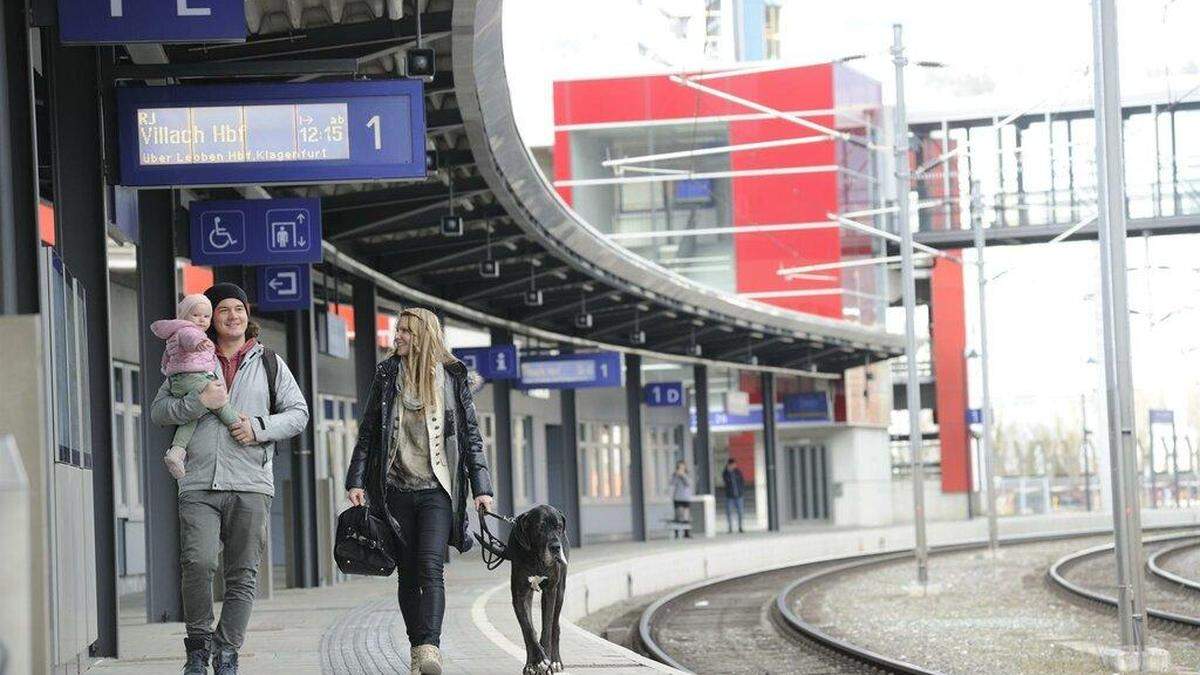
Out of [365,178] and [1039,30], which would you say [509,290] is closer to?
[365,178]

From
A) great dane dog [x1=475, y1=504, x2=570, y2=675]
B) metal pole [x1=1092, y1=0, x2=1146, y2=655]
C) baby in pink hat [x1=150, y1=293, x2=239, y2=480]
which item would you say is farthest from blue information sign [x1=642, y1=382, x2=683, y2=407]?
baby in pink hat [x1=150, y1=293, x2=239, y2=480]

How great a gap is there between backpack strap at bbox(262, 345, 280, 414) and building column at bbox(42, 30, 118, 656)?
9.73 ft

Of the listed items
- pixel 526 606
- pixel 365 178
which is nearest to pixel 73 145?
pixel 365 178

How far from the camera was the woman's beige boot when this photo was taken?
8805 millimetres

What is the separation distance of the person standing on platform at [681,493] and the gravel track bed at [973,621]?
5508 mm

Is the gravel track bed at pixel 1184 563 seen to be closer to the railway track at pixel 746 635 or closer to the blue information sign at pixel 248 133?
the railway track at pixel 746 635

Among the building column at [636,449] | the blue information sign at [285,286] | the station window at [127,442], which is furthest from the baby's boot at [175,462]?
the building column at [636,449]

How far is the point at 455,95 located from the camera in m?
15.4

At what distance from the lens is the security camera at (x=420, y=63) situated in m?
12.4

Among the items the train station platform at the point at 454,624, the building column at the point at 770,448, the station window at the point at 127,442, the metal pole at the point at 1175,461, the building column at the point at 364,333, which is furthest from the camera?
the metal pole at the point at 1175,461

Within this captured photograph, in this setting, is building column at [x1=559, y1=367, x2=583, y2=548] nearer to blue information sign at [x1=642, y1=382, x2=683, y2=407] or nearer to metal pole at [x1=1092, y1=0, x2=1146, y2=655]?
blue information sign at [x1=642, y1=382, x2=683, y2=407]

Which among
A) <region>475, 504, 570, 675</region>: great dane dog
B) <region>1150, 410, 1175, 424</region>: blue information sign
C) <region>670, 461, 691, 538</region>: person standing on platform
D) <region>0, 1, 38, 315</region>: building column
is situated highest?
<region>0, 1, 38, 315</region>: building column

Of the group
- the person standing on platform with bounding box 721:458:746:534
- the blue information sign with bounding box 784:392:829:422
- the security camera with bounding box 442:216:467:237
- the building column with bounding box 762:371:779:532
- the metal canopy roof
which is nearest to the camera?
the metal canopy roof

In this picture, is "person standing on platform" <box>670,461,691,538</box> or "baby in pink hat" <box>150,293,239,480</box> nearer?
"baby in pink hat" <box>150,293,239,480</box>
